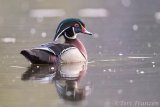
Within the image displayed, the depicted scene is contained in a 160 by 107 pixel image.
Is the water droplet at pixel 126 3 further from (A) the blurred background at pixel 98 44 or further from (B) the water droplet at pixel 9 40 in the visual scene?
(B) the water droplet at pixel 9 40

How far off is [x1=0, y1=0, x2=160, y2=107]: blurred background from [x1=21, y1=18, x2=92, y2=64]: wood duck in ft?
0.85

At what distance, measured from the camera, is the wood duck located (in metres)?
11.7

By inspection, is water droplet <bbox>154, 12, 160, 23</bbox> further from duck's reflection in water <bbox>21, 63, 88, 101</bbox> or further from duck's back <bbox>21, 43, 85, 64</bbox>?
duck's reflection in water <bbox>21, 63, 88, 101</bbox>

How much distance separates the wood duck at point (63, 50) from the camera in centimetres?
1169

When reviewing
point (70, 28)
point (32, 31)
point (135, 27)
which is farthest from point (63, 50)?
point (135, 27)

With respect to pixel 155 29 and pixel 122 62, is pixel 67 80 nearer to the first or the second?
pixel 122 62

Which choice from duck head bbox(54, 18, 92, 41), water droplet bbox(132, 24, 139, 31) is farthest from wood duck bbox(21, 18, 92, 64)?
water droplet bbox(132, 24, 139, 31)

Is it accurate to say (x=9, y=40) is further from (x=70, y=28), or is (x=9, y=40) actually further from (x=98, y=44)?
(x=70, y=28)

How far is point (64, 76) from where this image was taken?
1088 cm

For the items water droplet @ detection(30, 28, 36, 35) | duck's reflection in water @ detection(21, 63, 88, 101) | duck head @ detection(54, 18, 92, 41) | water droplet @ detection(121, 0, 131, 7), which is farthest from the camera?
water droplet @ detection(121, 0, 131, 7)

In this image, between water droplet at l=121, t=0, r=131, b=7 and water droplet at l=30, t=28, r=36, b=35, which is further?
water droplet at l=121, t=0, r=131, b=7

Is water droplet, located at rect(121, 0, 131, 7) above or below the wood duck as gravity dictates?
above

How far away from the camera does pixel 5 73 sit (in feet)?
36.7

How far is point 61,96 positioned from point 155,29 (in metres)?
7.24
